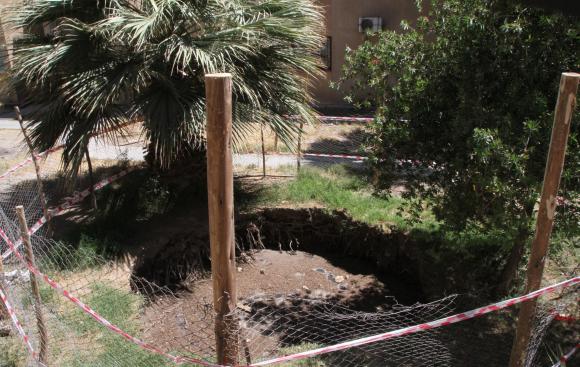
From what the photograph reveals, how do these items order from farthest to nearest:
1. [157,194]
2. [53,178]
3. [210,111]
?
[53,178] → [157,194] → [210,111]

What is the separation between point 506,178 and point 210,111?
2.51 m

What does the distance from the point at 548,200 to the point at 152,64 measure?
15.3 feet

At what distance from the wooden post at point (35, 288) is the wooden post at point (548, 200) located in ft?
11.5

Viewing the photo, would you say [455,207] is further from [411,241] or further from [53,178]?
[53,178]

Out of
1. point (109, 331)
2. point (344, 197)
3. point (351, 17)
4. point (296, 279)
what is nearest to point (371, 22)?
point (351, 17)

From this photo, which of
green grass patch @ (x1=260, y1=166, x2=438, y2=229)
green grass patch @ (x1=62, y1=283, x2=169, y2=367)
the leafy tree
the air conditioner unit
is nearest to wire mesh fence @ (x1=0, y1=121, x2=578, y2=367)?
green grass patch @ (x1=62, y1=283, x2=169, y2=367)

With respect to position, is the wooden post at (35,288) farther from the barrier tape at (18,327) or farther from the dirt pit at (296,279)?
the dirt pit at (296,279)

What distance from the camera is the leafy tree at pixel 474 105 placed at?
435cm

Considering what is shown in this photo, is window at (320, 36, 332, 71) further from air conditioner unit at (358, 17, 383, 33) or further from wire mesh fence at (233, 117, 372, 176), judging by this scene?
wire mesh fence at (233, 117, 372, 176)

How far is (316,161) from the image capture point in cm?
1032

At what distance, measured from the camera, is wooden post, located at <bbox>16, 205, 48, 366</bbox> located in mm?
4137

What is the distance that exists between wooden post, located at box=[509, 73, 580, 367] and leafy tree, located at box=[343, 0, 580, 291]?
60 cm

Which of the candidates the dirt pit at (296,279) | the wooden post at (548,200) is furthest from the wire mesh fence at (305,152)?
the wooden post at (548,200)

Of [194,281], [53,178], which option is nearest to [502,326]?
[194,281]
